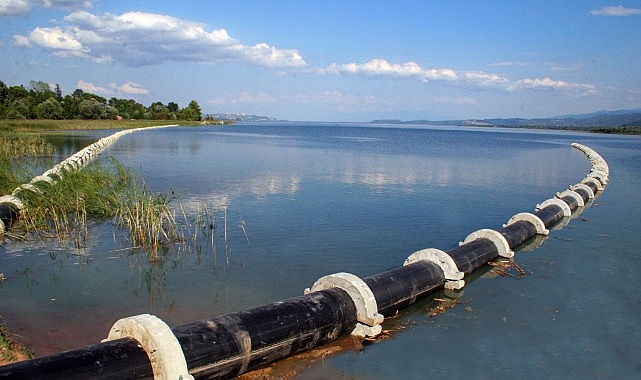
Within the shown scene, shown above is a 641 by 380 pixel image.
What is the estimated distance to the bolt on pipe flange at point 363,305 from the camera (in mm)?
7121

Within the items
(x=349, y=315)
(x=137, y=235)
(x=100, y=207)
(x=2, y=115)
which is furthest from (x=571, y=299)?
(x=2, y=115)

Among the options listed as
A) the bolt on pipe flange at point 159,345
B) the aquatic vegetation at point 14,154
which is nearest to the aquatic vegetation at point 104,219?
the aquatic vegetation at point 14,154

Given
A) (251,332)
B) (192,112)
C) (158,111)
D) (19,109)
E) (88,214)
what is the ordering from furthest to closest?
(192,112) < (158,111) < (19,109) < (88,214) < (251,332)

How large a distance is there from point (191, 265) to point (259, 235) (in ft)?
8.35

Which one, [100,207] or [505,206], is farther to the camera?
[505,206]

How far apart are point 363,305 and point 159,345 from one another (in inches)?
115

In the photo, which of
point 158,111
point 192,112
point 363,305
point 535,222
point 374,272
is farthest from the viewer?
point 192,112

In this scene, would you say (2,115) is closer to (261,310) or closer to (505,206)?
(505,206)

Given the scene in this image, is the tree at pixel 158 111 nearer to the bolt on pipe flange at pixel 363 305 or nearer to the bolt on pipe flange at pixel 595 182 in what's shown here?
the bolt on pipe flange at pixel 595 182

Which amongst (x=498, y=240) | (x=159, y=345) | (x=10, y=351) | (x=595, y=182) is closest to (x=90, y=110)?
(x=595, y=182)

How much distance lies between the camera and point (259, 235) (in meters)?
12.6

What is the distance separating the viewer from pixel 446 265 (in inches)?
361

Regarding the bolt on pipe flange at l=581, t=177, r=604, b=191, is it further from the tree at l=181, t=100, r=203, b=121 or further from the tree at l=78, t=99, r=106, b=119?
the tree at l=181, t=100, r=203, b=121

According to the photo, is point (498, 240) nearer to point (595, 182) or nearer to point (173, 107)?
point (595, 182)
